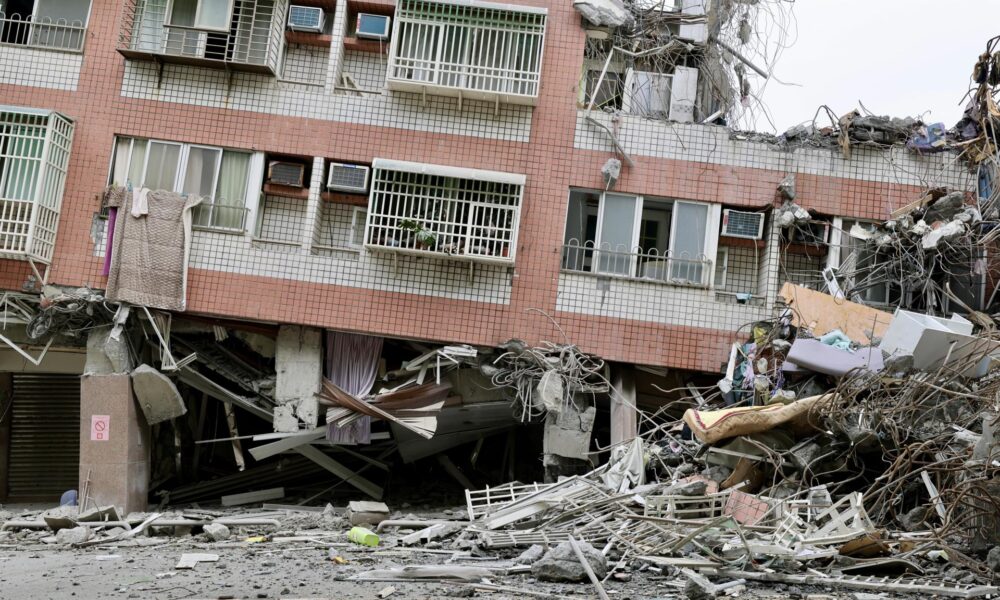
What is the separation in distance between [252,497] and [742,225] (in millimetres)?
8256

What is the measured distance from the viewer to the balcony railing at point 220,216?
12219 mm

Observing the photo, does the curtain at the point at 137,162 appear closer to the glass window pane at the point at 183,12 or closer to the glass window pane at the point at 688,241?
the glass window pane at the point at 183,12

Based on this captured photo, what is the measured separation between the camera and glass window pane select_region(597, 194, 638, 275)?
12.4 m

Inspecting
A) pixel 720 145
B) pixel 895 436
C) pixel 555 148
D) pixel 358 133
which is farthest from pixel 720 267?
pixel 358 133

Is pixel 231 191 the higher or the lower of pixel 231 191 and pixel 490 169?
the lower

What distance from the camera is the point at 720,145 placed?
12531mm

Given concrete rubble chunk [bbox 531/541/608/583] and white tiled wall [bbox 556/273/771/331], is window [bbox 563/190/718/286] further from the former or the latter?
concrete rubble chunk [bbox 531/541/608/583]

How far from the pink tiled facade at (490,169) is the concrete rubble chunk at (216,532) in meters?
3.19

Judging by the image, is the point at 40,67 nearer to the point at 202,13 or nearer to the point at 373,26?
the point at 202,13

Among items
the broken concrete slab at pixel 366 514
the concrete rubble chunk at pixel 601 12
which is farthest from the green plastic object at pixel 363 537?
Result: the concrete rubble chunk at pixel 601 12

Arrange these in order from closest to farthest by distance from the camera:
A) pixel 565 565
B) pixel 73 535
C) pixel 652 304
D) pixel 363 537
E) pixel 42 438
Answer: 1. pixel 565 565
2. pixel 363 537
3. pixel 73 535
4. pixel 652 304
5. pixel 42 438

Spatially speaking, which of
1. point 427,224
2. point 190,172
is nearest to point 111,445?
point 190,172

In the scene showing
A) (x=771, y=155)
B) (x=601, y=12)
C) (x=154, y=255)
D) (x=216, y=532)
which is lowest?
(x=216, y=532)

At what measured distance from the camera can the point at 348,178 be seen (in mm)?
12203
